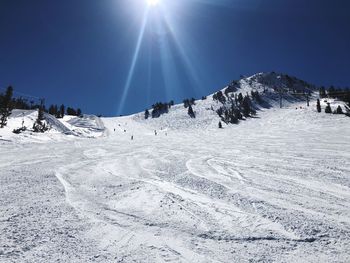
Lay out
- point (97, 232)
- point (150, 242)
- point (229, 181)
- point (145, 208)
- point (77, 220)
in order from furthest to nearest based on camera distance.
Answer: point (229, 181)
point (145, 208)
point (77, 220)
point (97, 232)
point (150, 242)

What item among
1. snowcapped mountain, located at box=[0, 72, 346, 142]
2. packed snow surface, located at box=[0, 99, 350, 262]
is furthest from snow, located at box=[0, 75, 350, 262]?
snowcapped mountain, located at box=[0, 72, 346, 142]

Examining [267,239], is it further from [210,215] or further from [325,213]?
[325,213]

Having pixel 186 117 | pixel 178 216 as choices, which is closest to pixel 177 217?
pixel 178 216

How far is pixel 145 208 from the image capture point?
5.14 metres

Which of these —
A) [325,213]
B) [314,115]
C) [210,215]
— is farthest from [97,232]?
[314,115]

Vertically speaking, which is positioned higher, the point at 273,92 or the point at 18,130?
the point at 273,92

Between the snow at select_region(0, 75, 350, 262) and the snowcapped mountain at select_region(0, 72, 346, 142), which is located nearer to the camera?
the snow at select_region(0, 75, 350, 262)

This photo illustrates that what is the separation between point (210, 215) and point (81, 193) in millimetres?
3227

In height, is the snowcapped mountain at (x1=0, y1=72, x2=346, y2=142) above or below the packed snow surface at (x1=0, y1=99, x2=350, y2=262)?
above

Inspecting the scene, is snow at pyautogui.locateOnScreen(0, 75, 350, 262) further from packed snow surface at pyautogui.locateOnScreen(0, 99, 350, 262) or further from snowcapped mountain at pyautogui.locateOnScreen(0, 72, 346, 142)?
snowcapped mountain at pyautogui.locateOnScreen(0, 72, 346, 142)

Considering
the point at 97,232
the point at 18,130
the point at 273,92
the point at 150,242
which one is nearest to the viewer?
the point at 150,242

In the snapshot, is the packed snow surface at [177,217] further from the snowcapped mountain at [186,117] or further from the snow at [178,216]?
the snowcapped mountain at [186,117]

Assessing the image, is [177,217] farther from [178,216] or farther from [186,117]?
[186,117]

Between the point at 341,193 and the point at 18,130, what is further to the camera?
the point at 18,130
